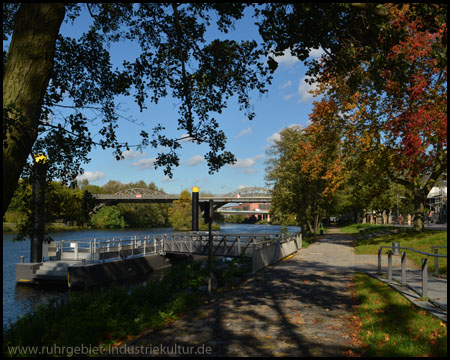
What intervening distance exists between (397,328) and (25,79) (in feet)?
23.6

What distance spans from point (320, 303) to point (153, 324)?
4241 millimetres

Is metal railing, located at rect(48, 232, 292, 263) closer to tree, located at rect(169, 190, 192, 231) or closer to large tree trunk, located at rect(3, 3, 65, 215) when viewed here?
large tree trunk, located at rect(3, 3, 65, 215)

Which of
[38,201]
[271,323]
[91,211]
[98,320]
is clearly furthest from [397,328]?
[38,201]

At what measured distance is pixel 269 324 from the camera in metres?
8.02

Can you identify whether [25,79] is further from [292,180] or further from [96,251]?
[292,180]

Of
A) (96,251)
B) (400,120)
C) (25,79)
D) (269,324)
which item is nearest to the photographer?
(25,79)

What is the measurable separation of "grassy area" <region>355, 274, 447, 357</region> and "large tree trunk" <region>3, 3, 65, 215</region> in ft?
18.6

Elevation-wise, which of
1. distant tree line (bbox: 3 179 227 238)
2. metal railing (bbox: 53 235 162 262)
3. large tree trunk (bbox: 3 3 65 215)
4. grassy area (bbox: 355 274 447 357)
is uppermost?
large tree trunk (bbox: 3 3 65 215)

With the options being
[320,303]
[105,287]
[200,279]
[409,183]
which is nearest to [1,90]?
[320,303]

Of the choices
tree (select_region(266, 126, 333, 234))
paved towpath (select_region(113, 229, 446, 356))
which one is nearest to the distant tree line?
paved towpath (select_region(113, 229, 446, 356))

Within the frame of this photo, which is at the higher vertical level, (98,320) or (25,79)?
(25,79)

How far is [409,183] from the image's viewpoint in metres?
26.5

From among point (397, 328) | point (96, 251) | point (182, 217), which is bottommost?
point (96, 251)

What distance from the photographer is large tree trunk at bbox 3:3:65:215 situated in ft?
17.0
